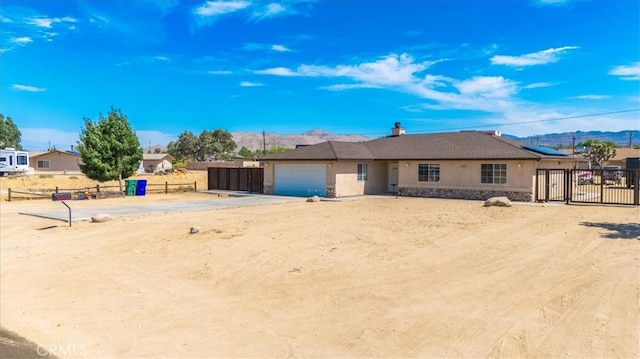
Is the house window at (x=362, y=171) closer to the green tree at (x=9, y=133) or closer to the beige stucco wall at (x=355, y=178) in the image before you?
the beige stucco wall at (x=355, y=178)

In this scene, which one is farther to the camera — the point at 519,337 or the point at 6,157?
the point at 6,157

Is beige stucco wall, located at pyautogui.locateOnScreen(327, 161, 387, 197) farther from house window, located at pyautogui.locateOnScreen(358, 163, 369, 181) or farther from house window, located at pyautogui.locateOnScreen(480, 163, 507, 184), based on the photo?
house window, located at pyautogui.locateOnScreen(480, 163, 507, 184)

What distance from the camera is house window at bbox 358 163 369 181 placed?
2975cm

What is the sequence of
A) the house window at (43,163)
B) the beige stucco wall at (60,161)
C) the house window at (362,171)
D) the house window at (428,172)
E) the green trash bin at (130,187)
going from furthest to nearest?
A: the beige stucco wall at (60,161), the house window at (43,163), the green trash bin at (130,187), the house window at (362,171), the house window at (428,172)

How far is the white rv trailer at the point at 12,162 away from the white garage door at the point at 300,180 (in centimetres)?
3781

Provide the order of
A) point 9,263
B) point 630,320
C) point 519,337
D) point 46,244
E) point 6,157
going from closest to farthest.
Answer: point 519,337 → point 630,320 → point 9,263 → point 46,244 → point 6,157

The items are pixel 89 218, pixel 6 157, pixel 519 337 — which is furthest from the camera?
pixel 6 157

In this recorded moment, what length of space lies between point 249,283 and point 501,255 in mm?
6074

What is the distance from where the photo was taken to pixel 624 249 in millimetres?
11336

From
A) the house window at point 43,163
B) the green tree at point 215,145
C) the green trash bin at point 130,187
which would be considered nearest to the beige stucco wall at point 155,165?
the house window at point 43,163

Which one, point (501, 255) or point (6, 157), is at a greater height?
point (6, 157)

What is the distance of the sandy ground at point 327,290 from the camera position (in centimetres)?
613

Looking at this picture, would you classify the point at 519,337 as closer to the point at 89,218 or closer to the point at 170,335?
the point at 170,335

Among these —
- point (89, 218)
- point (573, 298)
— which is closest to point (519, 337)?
point (573, 298)
